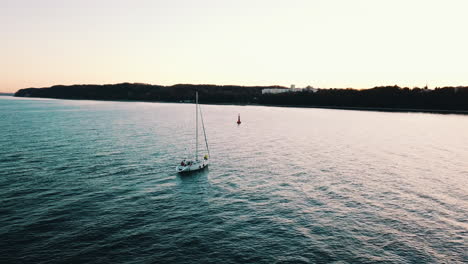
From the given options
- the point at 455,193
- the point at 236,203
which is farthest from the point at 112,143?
the point at 455,193

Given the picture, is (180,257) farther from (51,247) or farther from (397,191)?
(397,191)

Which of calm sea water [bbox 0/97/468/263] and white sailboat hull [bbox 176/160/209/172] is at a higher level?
white sailboat hull [bbox 176/160/209/172]

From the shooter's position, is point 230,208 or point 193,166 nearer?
point 230,208

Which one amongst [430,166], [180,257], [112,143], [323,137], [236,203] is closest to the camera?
[180,257]

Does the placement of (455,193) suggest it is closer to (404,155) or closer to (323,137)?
(404,155)

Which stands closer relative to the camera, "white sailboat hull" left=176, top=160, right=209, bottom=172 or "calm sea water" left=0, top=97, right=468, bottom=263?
"calm sea water" left=0, top=97, right=468, bottom=263

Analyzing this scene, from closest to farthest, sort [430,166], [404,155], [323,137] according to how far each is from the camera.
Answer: [430,166] < [404,155] < [323,137]

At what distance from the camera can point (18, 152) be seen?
63188 millimetres

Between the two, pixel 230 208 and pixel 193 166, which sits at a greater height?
pixel 193 166

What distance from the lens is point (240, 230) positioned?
1210 inches

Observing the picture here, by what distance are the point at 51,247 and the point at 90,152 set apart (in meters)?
43.8

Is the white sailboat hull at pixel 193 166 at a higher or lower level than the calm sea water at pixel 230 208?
higher

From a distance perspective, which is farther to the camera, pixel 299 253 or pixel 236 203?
pixel 236 203

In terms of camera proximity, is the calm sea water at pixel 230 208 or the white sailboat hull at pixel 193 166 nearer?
the calm sea water at pixel 230 208
